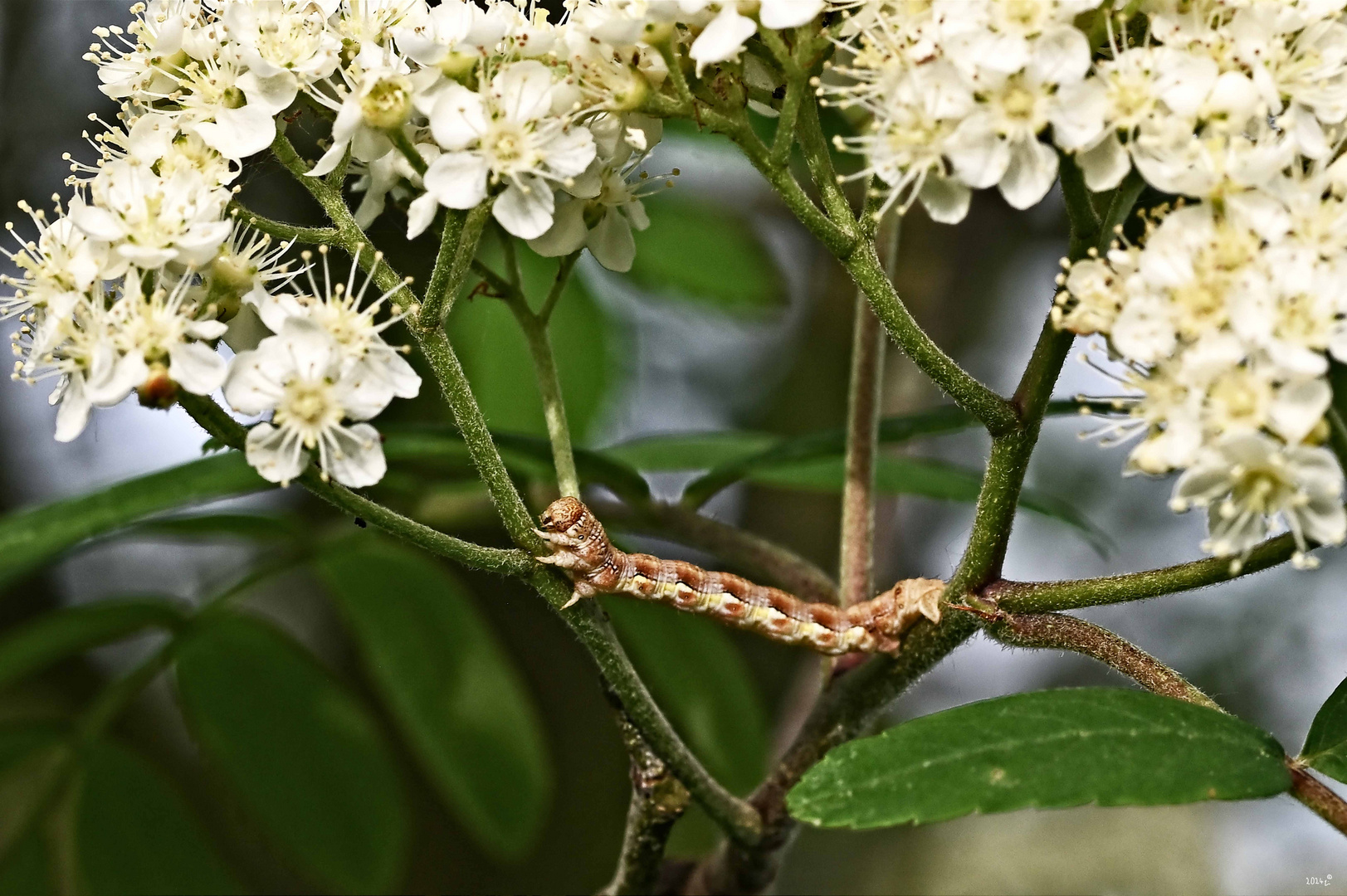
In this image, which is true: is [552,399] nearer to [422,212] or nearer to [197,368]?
[422,212]

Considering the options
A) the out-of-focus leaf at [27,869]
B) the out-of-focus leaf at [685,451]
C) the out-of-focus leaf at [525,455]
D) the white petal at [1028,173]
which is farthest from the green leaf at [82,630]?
the white petal at [1028,173]

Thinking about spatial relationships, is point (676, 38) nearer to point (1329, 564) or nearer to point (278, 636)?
point (278, 636)

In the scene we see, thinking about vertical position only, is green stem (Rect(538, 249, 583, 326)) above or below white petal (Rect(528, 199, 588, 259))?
below

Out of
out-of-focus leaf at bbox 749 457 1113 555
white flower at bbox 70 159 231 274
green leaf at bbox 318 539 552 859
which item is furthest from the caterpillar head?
green leaf at bbox 318 539 552 859

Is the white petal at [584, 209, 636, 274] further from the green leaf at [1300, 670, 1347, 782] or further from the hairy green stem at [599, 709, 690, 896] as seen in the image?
the green leaf at [1300, 670, 1347, 782]

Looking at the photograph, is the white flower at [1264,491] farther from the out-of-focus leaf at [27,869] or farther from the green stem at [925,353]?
the out-of-focus leaf at [27,869]

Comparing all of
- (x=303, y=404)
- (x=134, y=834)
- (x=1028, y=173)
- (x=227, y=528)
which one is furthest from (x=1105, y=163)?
(x=134, y=834)

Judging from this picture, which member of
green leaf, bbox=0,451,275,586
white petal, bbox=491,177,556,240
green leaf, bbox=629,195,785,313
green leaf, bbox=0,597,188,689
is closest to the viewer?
white petal, bbox=491,177,556,240
